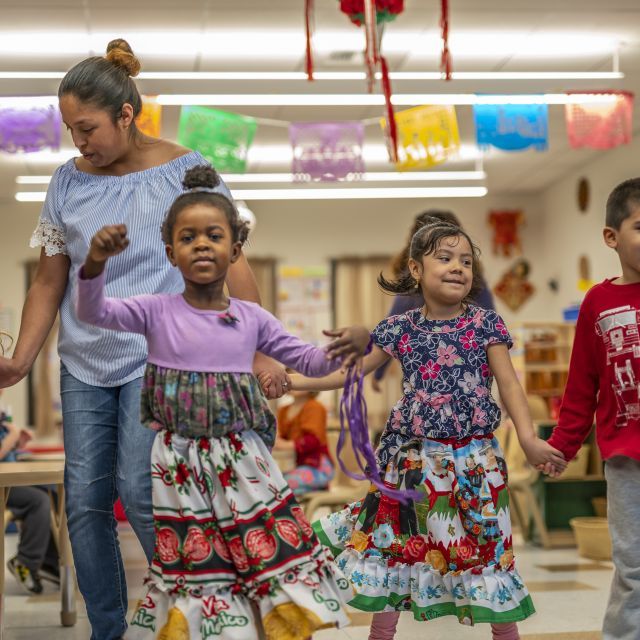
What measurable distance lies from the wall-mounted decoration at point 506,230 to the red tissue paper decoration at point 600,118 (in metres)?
5.30

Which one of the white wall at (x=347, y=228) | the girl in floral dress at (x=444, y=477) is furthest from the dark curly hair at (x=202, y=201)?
the white wall at (x=347, y=228)

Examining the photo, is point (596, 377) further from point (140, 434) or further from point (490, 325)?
point (140, 434)

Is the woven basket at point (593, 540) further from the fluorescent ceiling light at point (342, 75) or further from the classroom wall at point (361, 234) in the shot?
the classroom wall at point (361, 234)

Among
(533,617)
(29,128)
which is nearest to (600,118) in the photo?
(29,128)

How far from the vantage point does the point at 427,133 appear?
23.3 ft

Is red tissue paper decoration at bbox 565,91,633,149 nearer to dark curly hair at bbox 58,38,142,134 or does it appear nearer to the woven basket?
the woven basket

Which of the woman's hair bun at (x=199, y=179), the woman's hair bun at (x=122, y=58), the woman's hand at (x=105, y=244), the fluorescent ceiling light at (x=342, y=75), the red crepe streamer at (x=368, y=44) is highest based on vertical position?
the fluorescent ceiling light at (x=342, y=75)

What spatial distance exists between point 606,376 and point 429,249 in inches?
21.2

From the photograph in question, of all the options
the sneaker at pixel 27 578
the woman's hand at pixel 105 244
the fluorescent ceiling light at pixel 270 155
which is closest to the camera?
the woman's hand at pixel 105 244

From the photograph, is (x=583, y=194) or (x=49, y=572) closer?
(x=49, y=572)

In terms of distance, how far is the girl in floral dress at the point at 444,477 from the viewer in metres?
2.42

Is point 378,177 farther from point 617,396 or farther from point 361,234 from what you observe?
point 617,396

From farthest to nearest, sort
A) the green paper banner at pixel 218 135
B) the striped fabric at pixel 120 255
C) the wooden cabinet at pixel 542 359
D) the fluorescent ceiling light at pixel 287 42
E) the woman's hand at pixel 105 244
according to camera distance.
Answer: the wooden cabinet at pixel 542 359
the green paper banner at pixel 218 135
the fluorescent ceiling light at pixel 287 42
the striped fabric at pixel 120 255
the woman's hand at pixel 105 244

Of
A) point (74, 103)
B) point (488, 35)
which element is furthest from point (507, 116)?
point (74, 103)
